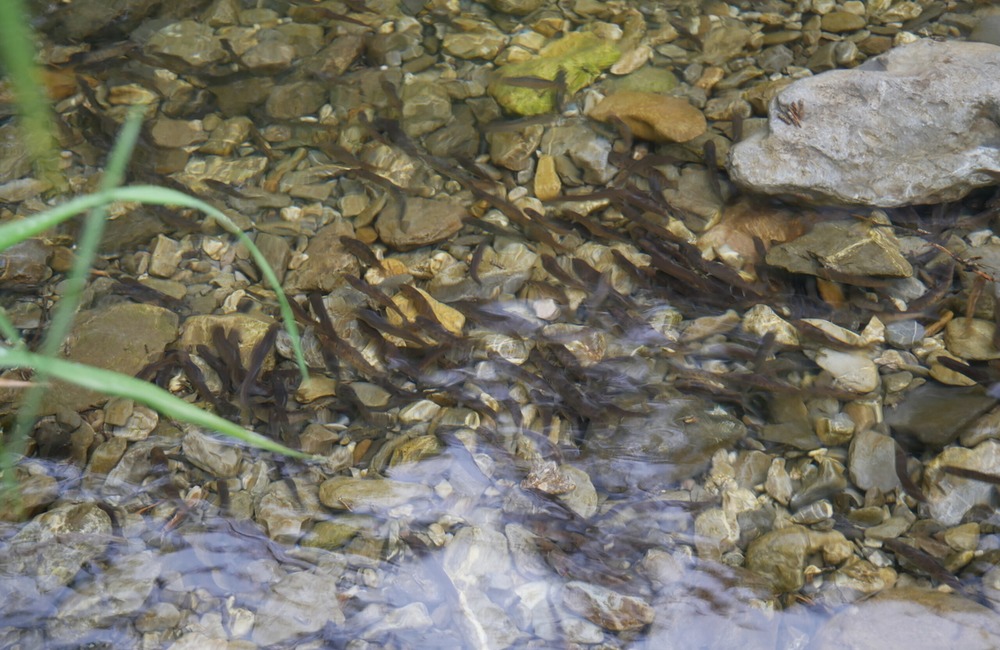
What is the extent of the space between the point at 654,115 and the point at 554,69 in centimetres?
83

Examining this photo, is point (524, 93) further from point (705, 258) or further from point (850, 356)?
point (850, 356)

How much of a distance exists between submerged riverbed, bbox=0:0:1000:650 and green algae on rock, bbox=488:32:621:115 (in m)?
0.02

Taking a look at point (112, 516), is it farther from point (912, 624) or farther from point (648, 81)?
point (648, 81)

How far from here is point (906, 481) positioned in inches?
124

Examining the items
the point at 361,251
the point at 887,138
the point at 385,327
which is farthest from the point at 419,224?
the point at 887,138

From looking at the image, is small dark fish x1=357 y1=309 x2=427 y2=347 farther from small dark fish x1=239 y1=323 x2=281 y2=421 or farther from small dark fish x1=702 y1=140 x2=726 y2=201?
small dark fish x1=702 y1=140 x2=726 y2=201

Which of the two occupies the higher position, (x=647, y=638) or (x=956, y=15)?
(x=956, y=15)

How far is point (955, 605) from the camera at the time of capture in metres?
2.75

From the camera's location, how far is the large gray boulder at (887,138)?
3973mm

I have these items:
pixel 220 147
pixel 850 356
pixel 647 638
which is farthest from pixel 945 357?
pixel 220 147

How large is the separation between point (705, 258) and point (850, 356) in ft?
2.91

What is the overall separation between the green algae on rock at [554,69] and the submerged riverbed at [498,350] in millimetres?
22

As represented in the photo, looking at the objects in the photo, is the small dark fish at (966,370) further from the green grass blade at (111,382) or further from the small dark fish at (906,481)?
the green grass blade at (111,382)

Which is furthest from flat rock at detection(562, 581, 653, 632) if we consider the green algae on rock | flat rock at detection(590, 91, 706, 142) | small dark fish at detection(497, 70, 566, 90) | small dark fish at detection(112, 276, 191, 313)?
small dark fish at detection(497, 70, 566, 90)
